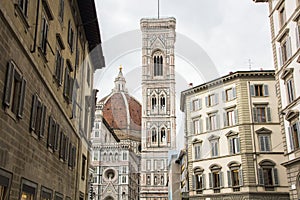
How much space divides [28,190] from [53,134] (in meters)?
4.12

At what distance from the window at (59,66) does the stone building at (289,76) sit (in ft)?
44.5

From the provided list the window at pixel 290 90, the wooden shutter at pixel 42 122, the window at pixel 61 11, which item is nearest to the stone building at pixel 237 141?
the window at pixel 290 90

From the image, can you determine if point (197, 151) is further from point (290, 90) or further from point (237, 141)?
point (290, 90)

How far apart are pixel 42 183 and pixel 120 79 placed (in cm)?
12859

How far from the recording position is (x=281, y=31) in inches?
1004

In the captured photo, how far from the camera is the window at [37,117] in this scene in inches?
515

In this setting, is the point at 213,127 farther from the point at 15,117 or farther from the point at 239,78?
the point at 15,117

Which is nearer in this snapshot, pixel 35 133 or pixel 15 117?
pixel 15 117

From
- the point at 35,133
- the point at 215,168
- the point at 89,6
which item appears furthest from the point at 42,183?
the point at 215,168

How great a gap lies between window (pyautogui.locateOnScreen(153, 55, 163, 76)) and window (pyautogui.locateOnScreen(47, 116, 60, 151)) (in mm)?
86639

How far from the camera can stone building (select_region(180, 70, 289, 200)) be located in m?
36.9

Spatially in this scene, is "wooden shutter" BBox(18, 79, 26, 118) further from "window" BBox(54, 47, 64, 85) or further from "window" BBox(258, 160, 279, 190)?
"window" BBox(258, 160, 279, 190)

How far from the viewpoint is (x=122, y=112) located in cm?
14025

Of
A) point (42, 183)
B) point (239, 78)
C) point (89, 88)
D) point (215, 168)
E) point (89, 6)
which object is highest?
point (239, 78)
